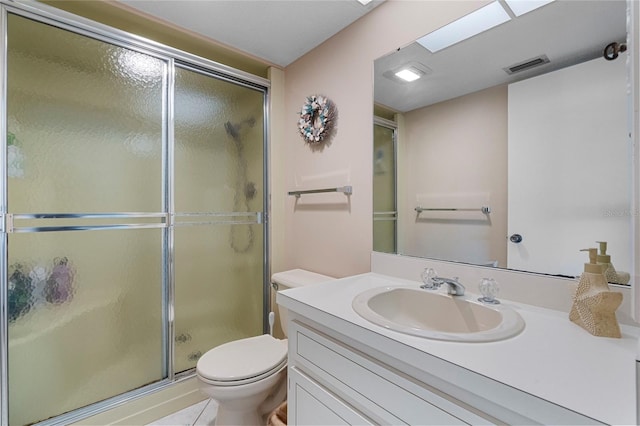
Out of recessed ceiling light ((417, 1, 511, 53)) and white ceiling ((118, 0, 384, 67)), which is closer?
recessed ceiling light ((417, 1, 511, 53))

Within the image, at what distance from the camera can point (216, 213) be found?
195 centimetres

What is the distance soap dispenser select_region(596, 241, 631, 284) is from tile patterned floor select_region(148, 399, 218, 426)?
76.8 inches

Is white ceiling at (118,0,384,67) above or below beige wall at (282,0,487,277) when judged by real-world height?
above

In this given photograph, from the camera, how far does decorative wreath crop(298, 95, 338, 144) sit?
174cm

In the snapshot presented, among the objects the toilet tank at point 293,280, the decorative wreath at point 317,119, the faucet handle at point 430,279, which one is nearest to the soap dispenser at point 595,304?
the faucet handle at point 430,279

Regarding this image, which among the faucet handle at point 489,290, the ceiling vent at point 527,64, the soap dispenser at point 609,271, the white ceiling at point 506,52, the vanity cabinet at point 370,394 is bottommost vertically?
the vanity cabinet at point 370,394

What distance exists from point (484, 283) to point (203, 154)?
1763 mm

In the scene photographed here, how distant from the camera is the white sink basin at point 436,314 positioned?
0.75m

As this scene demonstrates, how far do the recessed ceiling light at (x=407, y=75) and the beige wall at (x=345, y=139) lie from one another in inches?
4.9

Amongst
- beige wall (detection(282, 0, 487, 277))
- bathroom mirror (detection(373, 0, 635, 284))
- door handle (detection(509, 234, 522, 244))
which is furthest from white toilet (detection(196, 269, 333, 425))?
door handle (detection(509, 234, 522, 244))

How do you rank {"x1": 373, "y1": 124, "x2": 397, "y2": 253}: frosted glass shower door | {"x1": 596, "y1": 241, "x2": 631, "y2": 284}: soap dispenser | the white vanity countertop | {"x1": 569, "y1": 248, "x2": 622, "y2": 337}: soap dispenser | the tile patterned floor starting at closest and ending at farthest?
1. the white vanity countertop
2. {"x1": 569, "y1": 248, "x2": 622, "y2": 337}: soap dispenser
3. {"x1": 596, "y1": 241, "x2": 631, "y2": 284}: soap dispenser
4. {"x1": 373, "y1": 124, "x2": 397, "y2": 253}: frosted glass shower door
5. the tile patterned floor

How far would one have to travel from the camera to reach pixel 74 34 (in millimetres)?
1444

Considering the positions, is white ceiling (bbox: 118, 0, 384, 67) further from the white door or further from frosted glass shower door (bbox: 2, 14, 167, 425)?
the white door

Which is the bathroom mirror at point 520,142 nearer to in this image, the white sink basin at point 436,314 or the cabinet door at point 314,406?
the white sink basin at point 436,314
